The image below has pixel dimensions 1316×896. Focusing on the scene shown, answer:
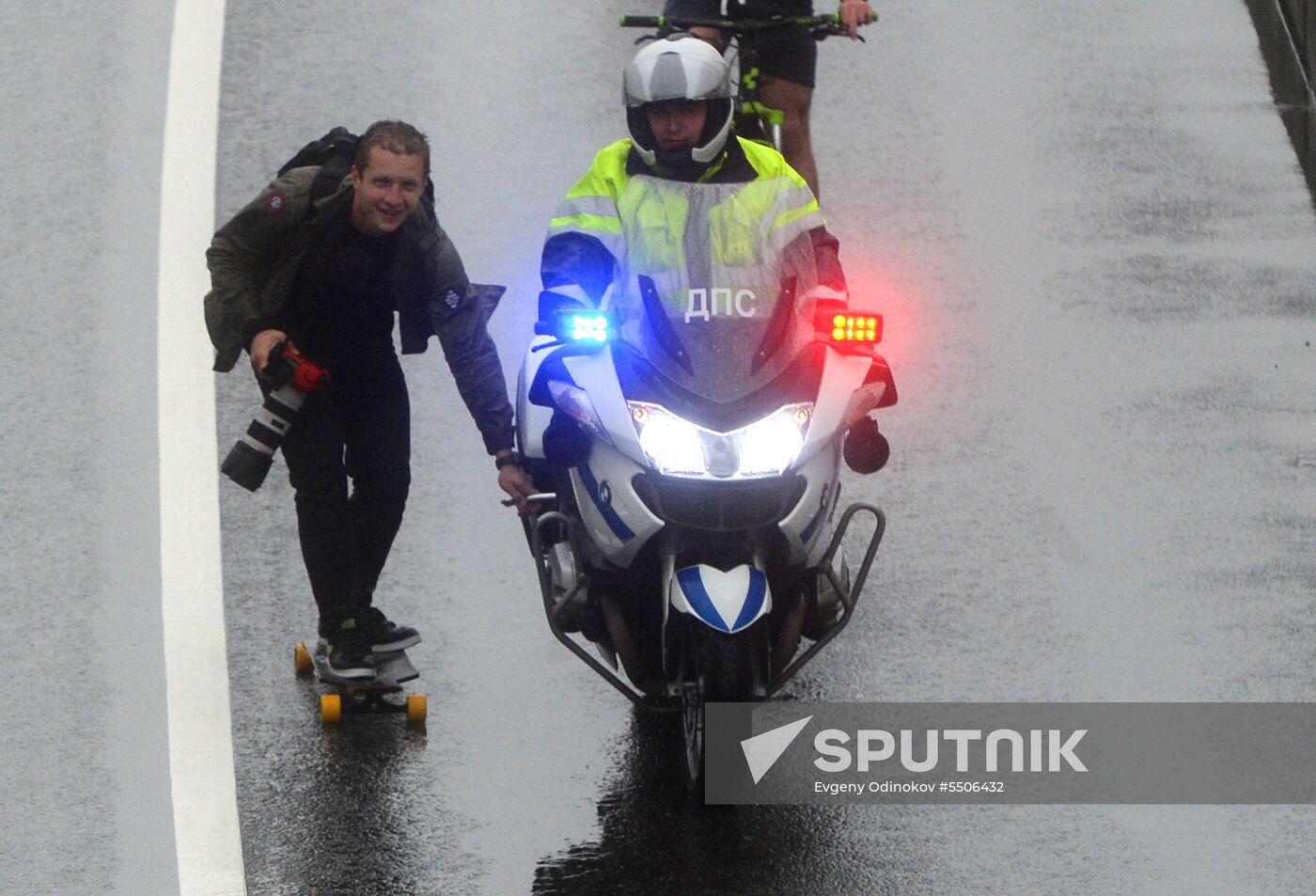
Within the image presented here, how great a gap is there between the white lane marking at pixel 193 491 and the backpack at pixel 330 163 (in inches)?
61.1

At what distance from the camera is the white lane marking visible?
7.91 m

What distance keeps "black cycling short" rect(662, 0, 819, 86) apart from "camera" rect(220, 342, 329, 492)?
3222 millimetres

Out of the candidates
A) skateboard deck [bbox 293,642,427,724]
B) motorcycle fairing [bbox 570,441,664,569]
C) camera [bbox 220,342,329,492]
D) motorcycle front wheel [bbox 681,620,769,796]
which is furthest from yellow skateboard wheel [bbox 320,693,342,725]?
motorcycle front wheel [bbox 681,620,769,796]

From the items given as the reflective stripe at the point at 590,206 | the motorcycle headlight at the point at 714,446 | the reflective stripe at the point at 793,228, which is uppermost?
the reflective stripe at the point at 590,206

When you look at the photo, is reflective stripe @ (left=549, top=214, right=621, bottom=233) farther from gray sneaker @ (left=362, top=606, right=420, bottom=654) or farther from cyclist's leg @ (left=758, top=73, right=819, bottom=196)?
cyclist's leg @ (left=758, top=73, right=819, bottom=196)

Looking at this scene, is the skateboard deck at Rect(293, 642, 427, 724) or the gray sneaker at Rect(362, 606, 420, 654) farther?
the gray sneaker at Rect(362, 606, 420, 654)

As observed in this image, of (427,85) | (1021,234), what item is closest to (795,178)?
(1021,234)

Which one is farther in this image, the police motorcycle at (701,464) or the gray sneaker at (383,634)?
the gray sneaker at (383,634)

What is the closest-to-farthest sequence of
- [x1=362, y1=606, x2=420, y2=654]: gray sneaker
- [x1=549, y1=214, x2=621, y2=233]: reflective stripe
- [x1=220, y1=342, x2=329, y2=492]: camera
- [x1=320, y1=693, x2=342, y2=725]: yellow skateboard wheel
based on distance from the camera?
[x1=549, y1=214, x2=621, y2=233]: reflective stripe
[x1=220, y1=342, x2=329, y2=492]: camera
[x1=320, y1=693, x2=342, y2=725]: yellow skateboard wheel
[x1=362, y1=606, x2=420, y2=654]: gray sneaker

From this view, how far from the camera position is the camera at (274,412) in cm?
835

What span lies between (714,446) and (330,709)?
1657 mm

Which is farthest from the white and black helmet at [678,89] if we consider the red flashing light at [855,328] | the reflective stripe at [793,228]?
the red flashing light at [855,328]

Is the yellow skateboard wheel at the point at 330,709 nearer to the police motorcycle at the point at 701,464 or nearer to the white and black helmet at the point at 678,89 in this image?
the police motorcycle at the point at 701,464

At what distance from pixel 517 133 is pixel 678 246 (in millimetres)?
4822
